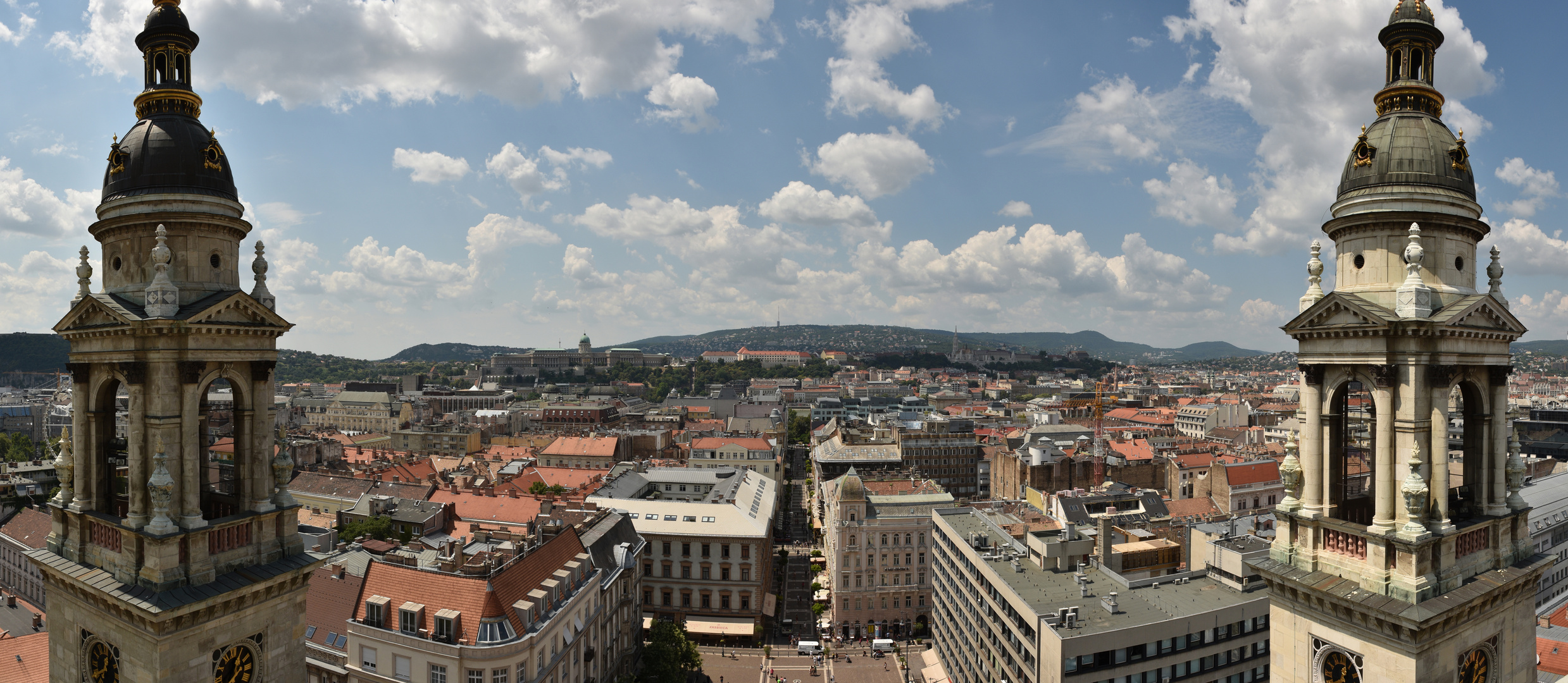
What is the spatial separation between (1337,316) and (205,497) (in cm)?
2427

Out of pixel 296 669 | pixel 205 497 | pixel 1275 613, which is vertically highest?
pixel 205 497

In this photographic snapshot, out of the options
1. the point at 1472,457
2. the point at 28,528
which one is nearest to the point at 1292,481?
the point at 1472,457

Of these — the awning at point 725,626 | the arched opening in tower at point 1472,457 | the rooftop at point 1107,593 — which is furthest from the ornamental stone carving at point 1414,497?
the awning at point 725,626

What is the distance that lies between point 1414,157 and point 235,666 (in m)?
25.5

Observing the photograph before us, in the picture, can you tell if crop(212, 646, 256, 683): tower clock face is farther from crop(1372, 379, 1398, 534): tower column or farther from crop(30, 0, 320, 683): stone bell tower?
crop(1372, 379, 1398, 534): tower column

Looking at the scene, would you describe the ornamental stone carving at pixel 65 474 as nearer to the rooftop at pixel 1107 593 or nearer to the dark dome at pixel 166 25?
the dark dome at pixel 166 25

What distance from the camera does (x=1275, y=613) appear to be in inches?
691

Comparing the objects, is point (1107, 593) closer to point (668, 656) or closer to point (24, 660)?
point (668, 656)

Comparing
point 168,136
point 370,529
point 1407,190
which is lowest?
point 370,529

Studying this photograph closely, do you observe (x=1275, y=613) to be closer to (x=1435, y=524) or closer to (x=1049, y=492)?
(x=1435, y=524)

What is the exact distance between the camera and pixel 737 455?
122 metres

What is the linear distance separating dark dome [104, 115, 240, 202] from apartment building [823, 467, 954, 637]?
5831 centimetres

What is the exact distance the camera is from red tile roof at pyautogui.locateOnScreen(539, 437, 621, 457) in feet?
414

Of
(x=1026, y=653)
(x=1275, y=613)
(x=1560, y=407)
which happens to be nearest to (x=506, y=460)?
(x=1026, y=653)
